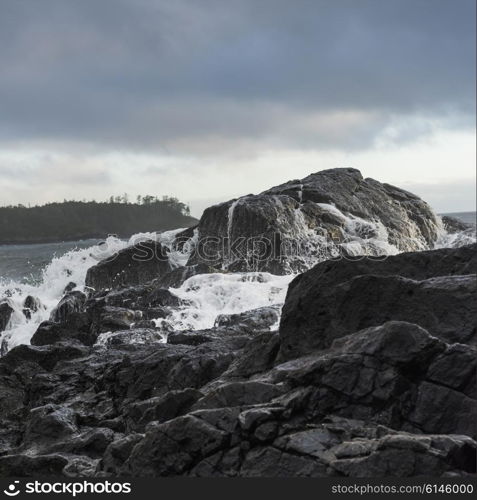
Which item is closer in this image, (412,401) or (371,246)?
(412,401)

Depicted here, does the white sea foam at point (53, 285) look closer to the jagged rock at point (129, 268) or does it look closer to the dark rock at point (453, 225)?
the jagged rock at point (129, 268)

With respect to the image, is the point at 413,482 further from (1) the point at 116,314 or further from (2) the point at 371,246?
(2) the point at 371,246

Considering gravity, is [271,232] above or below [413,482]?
above

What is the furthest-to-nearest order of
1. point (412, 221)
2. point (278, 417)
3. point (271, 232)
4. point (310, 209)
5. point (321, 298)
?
1. point (412, 221)
2. point (310, 209)
3. point (271, 232)
4. point (321, 298)
5. point (278, 417)

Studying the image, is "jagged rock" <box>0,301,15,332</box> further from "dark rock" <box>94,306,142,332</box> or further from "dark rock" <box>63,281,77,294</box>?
"dark rock" <box>94,306,142,332</box>

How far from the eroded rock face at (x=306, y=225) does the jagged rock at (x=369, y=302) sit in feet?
55.9

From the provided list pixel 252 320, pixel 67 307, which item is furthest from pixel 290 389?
pixel 67 307

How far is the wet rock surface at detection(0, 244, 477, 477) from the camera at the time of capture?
6.84m

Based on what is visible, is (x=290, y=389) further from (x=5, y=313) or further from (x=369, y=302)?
(x=5, y=313)

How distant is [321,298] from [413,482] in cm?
387

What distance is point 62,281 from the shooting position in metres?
32.3

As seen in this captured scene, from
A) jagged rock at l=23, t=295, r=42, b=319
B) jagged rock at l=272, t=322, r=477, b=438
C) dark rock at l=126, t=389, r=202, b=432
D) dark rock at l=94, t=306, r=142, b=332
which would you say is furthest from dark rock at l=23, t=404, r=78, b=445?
jagged rock at l=23, t=295, r=42, b=319

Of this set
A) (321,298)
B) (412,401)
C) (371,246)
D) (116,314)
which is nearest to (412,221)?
(371,246)

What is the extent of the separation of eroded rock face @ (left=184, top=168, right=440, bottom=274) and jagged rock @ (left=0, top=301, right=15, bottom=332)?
26.0 ft
